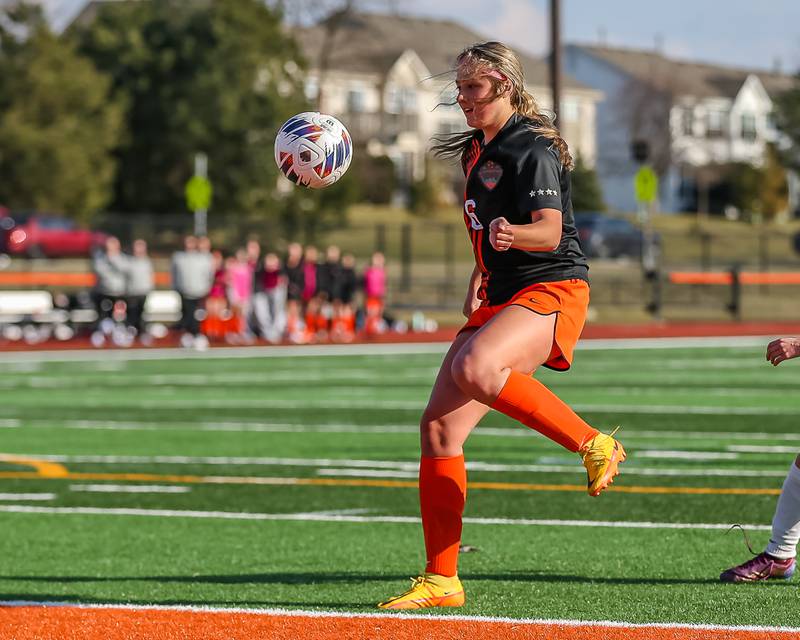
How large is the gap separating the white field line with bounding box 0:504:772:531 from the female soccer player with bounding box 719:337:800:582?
1.65 m

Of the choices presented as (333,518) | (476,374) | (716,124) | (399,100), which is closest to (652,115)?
(716,124)

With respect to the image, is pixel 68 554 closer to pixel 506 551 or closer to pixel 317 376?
pixel 506 551

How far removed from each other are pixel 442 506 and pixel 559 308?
2.93 ft

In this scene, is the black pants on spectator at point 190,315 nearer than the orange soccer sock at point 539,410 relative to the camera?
No

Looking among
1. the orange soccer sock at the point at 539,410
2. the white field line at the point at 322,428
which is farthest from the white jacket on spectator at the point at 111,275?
the orange soccer sock at the point at 539,410

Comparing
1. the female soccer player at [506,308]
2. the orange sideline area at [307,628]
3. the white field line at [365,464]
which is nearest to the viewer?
the orange sideline area at [307,628]

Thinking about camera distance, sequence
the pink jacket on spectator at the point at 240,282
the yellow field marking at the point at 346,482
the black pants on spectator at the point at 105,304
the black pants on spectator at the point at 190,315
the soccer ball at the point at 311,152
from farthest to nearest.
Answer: the pink jacket on spectator at the point at 240,282 < the black pants on spectator at the point at 105,304 < the black pants on spectator at the point at 190,315 < the yellow field marking at the point at 346,482 < the soccer ball at the point at 311,152

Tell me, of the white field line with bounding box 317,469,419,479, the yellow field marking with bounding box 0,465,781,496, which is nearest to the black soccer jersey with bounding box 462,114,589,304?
the yellow field marking with bounding box 0,465,781,496

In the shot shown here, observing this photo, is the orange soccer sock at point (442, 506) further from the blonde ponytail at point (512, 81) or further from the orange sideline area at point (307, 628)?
the blonde ponytail at point (512, 81)

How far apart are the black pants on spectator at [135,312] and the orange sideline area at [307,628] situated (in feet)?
72.1

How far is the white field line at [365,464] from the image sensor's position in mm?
10383

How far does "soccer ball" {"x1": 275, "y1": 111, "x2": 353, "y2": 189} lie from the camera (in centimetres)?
618

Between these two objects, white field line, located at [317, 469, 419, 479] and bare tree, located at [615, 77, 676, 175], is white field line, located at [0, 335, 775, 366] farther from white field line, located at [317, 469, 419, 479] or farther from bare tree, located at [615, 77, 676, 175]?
bare tree, located at [615, 77, 676, 175]

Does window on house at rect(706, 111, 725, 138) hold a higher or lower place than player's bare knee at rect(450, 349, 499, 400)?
higher
